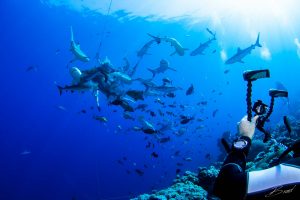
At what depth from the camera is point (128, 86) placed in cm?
4747

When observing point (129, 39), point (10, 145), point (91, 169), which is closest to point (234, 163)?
point (129, 39)

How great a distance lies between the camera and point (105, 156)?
88.2 m

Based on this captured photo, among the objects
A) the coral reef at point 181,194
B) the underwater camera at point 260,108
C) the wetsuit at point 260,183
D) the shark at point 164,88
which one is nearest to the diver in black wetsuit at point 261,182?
the wetsuit at point 260,183

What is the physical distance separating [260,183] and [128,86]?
4568 centimetres

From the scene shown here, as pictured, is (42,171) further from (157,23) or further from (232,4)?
(232,4)

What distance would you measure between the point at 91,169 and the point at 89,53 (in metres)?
27.8

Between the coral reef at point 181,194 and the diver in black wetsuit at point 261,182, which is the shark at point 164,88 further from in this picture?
the diver in black wetsuit at point 261,182

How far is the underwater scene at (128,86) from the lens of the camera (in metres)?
8.91

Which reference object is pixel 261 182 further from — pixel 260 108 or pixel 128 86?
pixel 128 86

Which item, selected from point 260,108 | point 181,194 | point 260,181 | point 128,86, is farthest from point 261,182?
point 128,86

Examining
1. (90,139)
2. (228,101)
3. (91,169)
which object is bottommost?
(91,169)

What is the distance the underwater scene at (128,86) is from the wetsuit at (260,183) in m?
0.35

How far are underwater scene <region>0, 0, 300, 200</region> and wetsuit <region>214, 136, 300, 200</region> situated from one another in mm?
351

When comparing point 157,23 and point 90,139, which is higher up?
point 90,139
